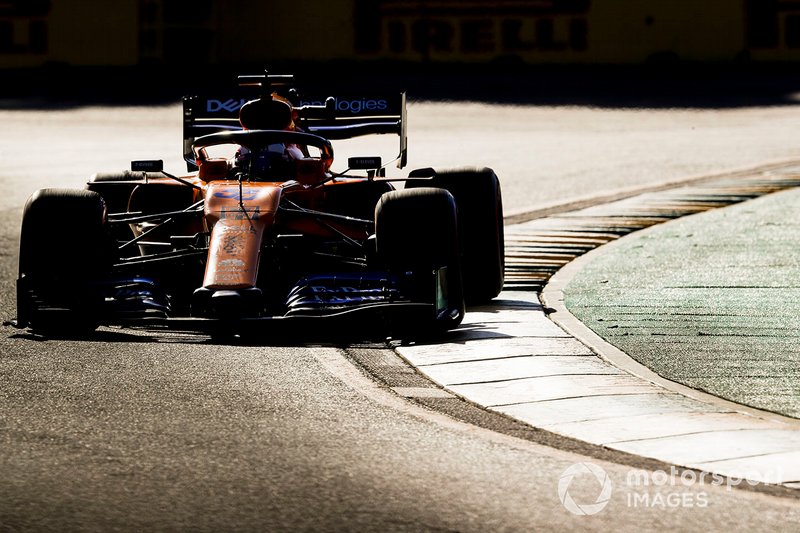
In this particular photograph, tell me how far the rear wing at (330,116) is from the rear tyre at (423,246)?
2.30 metres

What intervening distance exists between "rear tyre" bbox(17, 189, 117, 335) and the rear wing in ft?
7.17

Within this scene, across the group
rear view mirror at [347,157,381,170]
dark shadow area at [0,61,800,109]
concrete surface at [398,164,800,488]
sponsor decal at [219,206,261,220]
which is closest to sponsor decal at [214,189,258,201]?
sponsor decal at [219,206,261,220]

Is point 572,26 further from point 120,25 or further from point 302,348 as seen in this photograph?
point 302,348

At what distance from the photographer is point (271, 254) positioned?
948cm

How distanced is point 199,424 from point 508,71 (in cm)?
2932

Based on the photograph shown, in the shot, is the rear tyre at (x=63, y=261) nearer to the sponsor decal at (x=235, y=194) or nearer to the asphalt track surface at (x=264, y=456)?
the asphalt track surface at (x=264, y=456)

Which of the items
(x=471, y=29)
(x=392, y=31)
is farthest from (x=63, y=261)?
(x=392, y=31)

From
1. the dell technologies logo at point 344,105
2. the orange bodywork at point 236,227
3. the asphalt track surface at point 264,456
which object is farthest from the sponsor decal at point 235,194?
the dell technologies logo at point 344,105

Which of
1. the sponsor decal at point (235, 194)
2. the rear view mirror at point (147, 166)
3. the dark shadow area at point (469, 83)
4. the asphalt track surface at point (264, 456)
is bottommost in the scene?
the asphalt track surface at point (264, 456)

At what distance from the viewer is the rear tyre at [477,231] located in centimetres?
1087

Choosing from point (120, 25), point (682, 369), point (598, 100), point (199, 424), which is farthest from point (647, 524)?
point (120, 25)

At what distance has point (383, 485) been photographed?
5645 mm

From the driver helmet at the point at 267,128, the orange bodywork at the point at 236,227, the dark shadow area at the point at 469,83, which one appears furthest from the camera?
the dark shadow area at the point at 469,83

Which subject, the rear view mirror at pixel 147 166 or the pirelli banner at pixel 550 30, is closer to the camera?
the rear view mirror at pixel 147 166
